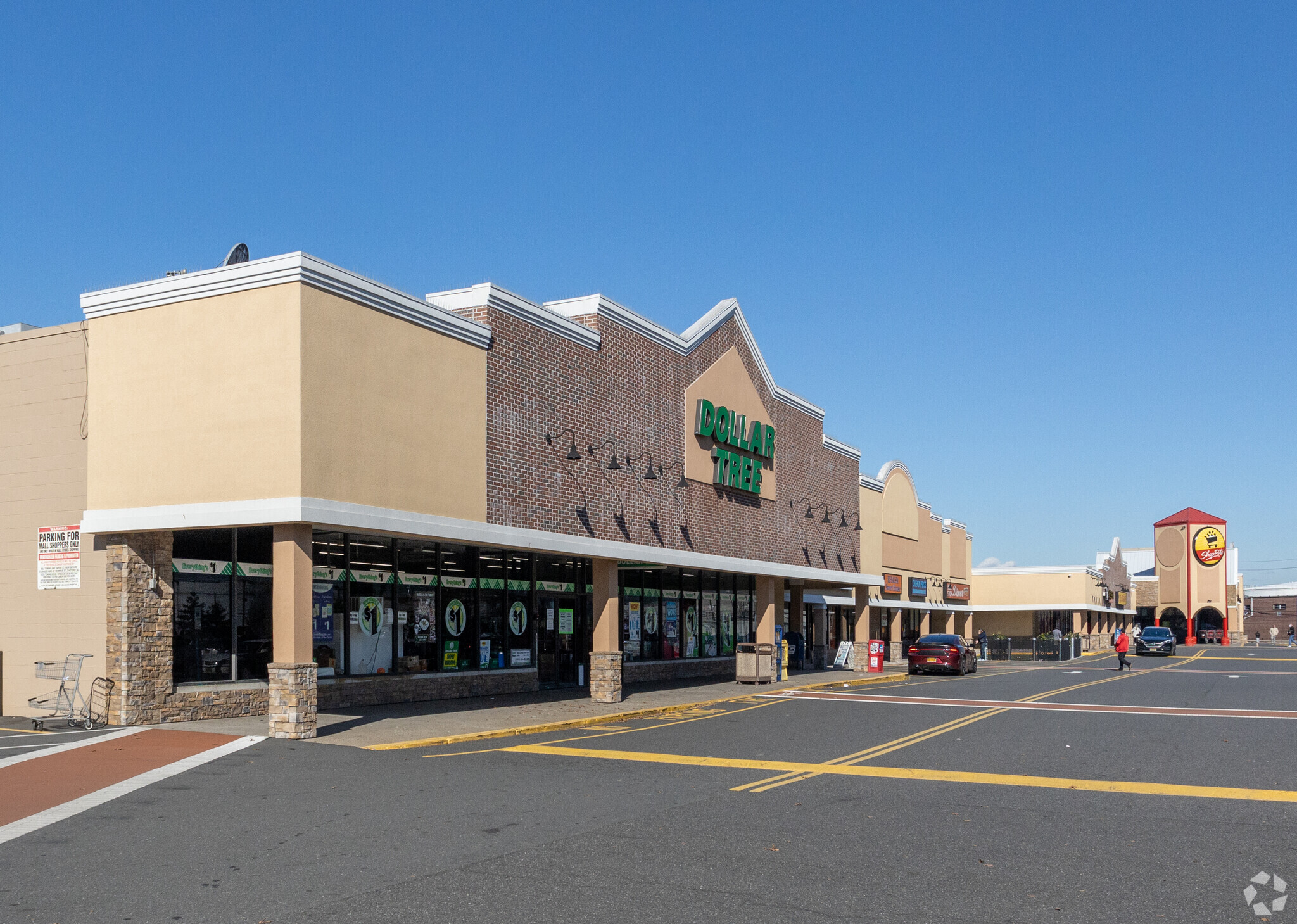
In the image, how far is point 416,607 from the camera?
915 inches

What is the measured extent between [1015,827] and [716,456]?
21602 mm

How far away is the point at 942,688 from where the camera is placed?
32469 mm

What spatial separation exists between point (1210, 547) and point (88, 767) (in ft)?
355

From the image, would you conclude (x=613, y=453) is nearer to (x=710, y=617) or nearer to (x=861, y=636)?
(x=710, y=617)

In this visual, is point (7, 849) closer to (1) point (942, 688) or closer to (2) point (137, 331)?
(2) point (137, 331)

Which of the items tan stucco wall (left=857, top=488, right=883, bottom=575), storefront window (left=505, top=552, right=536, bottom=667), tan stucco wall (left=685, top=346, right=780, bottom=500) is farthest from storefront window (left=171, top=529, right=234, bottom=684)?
tan stucco wall (left=857, top=488, right=883, bottom=575)

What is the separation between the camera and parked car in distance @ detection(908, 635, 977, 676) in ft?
133

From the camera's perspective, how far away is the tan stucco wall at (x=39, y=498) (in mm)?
19453

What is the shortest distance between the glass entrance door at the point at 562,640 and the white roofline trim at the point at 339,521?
10.9 feet

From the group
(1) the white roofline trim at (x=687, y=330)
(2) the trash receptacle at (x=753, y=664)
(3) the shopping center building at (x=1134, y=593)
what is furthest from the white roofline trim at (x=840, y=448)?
(3) the shopping center building at (x=1134, y=593)

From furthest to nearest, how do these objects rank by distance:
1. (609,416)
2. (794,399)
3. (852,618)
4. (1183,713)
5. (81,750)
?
(852,618), (794,399), (609,416), (1183,713), (81,750)

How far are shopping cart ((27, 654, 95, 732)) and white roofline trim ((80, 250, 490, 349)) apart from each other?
5.93 m

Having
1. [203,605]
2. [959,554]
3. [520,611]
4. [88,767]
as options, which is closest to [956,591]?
[959,554]

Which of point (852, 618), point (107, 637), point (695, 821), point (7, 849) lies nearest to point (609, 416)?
point (107, 637)
